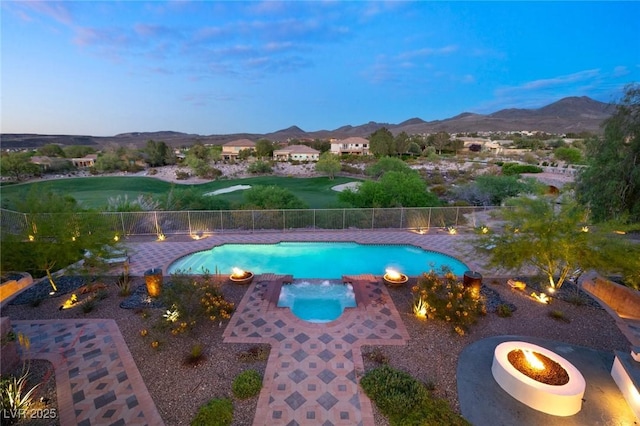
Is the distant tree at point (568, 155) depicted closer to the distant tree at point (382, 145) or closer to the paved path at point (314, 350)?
the distant tree at point (382, 145)

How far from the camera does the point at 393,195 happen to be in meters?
18.5

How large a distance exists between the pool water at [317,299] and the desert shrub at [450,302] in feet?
6.76

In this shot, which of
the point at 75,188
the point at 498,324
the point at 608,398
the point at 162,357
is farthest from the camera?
the point at 75,188

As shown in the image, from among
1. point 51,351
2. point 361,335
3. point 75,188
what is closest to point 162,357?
point 51,351

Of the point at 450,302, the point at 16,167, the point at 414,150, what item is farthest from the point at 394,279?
the point at 414,150

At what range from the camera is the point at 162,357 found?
5.95 meters

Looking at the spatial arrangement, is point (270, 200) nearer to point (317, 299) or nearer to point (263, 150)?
point (317, 299)

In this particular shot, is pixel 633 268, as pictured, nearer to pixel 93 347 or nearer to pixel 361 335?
pixel 361 335

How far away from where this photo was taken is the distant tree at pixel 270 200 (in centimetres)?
1745

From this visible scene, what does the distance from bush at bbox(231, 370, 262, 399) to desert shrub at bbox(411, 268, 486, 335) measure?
447 centimetres

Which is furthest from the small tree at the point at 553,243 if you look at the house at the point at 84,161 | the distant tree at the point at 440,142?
the distant tree at the point at 440,142

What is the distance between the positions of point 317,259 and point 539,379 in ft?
28.9

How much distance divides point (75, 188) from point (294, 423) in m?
44.1

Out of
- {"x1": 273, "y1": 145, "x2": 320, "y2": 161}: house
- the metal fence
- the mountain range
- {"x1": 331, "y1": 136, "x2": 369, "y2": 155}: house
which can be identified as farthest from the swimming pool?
the mountain range
